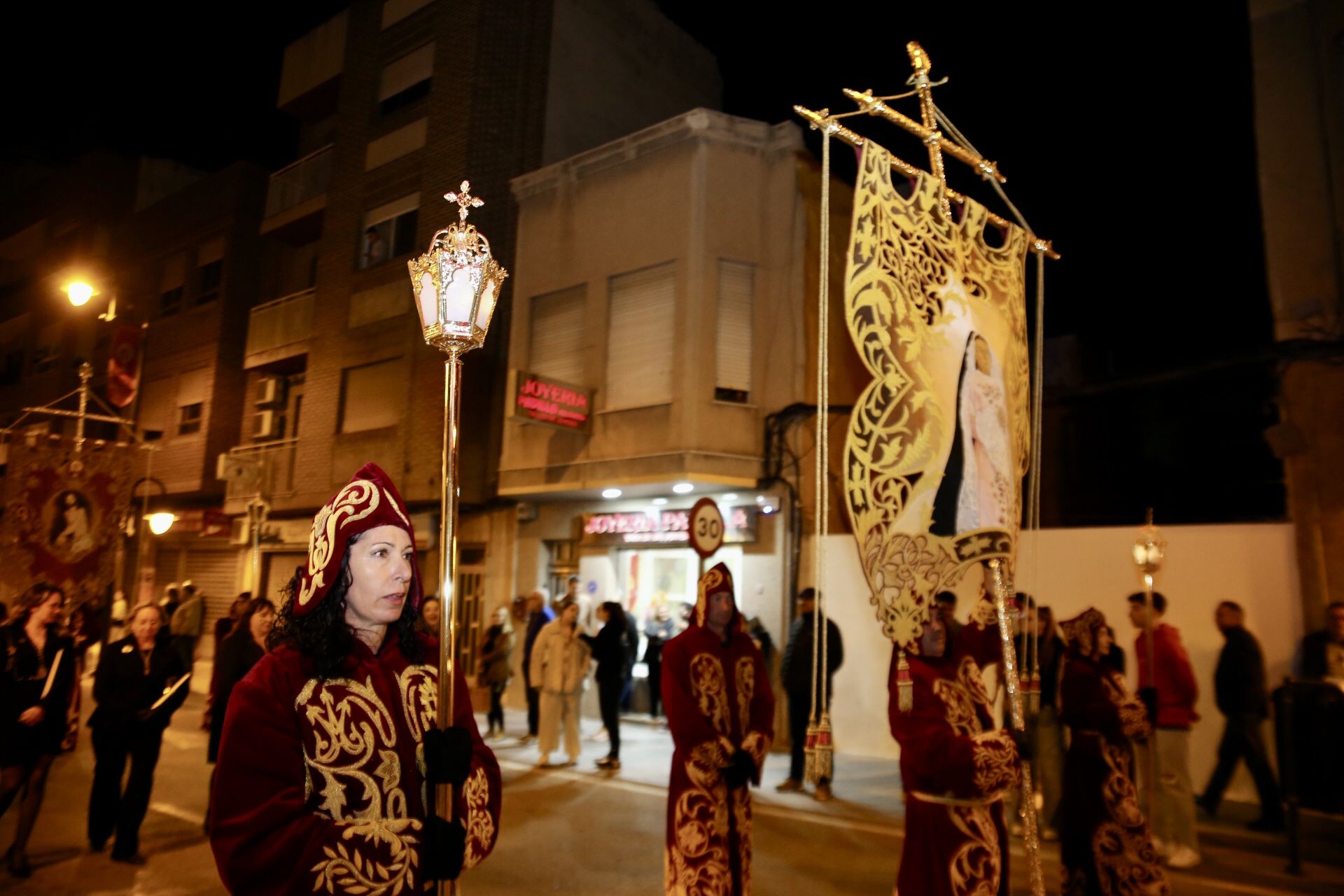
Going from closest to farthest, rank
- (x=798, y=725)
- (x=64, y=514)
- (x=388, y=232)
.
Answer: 1. (x=798, y=725)
2. (x=64, y=514)
3. (x=388, y=232)

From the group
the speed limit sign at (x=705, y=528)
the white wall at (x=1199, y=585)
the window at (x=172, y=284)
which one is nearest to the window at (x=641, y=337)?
the white wall at (x=1199, y=585)

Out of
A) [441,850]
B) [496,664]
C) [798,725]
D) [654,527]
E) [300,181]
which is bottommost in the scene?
[798,725]

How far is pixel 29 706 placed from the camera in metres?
6.61

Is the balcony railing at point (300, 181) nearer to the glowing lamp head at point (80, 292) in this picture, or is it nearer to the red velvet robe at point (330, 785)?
the glowing lamp head at point (80, 292)

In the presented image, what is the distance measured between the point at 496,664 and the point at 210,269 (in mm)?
18708

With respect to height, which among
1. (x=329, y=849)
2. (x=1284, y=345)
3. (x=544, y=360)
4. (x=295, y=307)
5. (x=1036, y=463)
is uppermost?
(x=295, y=307)

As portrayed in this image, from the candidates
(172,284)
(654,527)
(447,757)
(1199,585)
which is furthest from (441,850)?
(172,284)

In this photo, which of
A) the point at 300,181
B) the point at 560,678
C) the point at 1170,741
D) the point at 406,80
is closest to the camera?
the point at 1170,741

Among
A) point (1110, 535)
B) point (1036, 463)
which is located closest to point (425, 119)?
point (1110, 535)

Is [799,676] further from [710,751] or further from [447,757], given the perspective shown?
[447,757]

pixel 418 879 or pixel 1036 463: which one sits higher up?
pixel 1036 463

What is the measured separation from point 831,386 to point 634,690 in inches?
256

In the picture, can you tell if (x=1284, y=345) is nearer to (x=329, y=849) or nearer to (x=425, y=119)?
(x=329, y=849)

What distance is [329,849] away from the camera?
2506 mm
